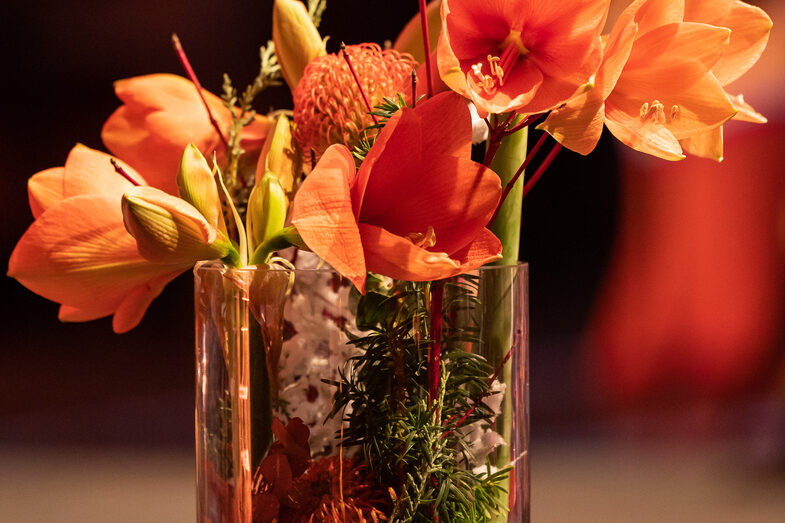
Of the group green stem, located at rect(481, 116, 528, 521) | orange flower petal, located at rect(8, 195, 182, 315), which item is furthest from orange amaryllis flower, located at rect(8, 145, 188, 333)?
green stem, located at rect(481, 116, 528, 521)

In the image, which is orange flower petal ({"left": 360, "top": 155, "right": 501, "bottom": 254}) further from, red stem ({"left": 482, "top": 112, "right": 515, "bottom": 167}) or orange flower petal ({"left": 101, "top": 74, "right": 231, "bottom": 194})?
orange flower petal ({"left": 101, "top": 74, "right": 231, "bottom": 194})

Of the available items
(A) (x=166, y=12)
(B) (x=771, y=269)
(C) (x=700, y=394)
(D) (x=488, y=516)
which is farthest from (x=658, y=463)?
(A) (x=166, y=12)

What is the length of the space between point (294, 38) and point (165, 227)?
11 centimetres

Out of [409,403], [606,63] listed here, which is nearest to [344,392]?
[409,403]

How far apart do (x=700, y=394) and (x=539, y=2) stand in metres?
0.63

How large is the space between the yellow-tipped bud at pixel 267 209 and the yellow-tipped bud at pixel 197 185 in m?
0.01

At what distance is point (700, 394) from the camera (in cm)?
78

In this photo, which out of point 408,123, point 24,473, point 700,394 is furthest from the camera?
point 700,394

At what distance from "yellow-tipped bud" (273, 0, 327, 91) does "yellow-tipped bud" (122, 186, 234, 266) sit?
97 millimetres

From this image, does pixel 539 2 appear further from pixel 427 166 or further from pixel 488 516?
pixel 488 516

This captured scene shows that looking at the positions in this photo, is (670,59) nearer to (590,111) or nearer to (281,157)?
(590,111)

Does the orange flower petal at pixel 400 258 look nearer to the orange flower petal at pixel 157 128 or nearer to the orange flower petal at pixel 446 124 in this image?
the orange flower petal at pixel 446 124

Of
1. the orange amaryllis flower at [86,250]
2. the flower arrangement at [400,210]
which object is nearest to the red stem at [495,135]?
the flower arrangement at [400,210]

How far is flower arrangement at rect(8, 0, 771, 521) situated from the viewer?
0.23m
